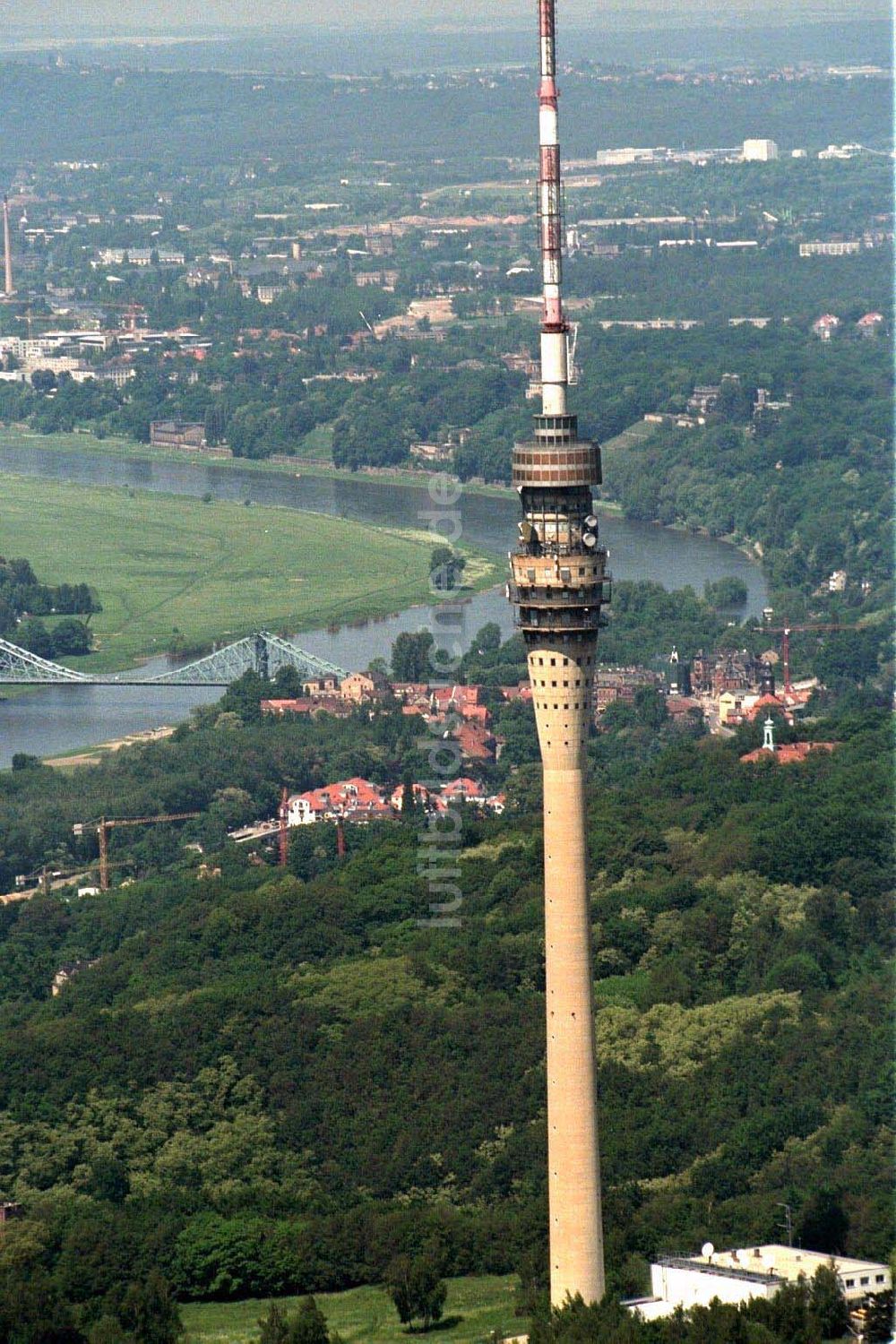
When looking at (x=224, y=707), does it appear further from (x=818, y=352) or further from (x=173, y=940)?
(x=818, y=352)

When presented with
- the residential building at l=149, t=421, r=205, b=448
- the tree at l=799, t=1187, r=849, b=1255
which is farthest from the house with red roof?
the residential building at l=149, t=421, r=205, b=448

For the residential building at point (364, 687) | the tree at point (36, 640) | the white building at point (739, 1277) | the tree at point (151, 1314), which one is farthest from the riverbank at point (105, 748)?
the white building at point (739, 1277)

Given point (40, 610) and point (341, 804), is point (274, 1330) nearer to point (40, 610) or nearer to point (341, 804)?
point (341, 804)

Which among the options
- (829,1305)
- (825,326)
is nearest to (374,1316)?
(829,1305)

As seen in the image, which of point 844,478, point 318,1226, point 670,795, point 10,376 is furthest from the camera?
point 10,376

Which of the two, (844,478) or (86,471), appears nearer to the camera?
(844,478)

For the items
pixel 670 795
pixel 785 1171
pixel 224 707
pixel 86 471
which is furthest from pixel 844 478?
pixel 785 1171

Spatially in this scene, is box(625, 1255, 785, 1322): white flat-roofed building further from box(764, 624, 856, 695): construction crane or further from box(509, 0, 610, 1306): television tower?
box(764, 624, 856, 695): construction crane

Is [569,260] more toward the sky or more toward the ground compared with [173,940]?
more toward the sky
